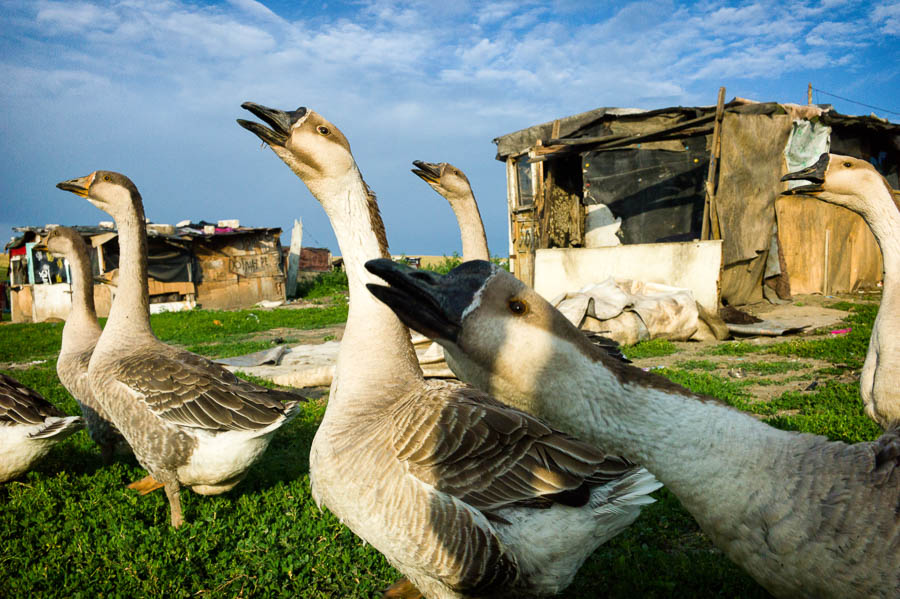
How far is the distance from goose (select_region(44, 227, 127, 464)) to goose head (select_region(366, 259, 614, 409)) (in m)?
3.84

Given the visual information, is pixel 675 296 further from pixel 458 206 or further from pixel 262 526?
pixel 262 526

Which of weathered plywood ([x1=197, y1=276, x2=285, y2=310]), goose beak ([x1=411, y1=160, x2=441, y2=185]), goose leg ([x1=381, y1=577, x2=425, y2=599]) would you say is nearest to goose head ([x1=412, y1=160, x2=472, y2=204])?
goose beak ([x1=411, y1=160, x2=441, y2=185])

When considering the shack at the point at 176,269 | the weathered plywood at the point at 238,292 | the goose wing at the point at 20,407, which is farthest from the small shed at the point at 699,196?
the shack at the point at 176,269

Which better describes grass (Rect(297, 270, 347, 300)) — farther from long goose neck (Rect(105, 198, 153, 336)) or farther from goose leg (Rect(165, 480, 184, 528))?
goose leg (Rect(165, 480, 184, 528))

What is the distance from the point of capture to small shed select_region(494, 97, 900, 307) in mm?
11289

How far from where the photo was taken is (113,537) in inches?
135

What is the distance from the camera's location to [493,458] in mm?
2340

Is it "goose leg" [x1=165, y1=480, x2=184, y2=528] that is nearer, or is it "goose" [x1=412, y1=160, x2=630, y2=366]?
"goose leg" [x1=165, y1=480, x2=184, y2=528]

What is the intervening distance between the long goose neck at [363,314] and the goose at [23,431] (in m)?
2.65

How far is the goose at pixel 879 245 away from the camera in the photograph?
123 inches

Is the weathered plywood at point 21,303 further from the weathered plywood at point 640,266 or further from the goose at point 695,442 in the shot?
the goose at point 695,442

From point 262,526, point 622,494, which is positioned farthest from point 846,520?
point 262,526

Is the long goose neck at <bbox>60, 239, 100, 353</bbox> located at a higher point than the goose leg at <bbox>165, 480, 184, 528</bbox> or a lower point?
higher

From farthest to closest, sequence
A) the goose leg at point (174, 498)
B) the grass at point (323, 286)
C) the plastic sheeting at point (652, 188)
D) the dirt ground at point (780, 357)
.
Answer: the grass at point (323, 286) → the plastic sheeting at point (652, 188) → the dirt ground at point (780, 357) → the goose leg at point (174, 498)
